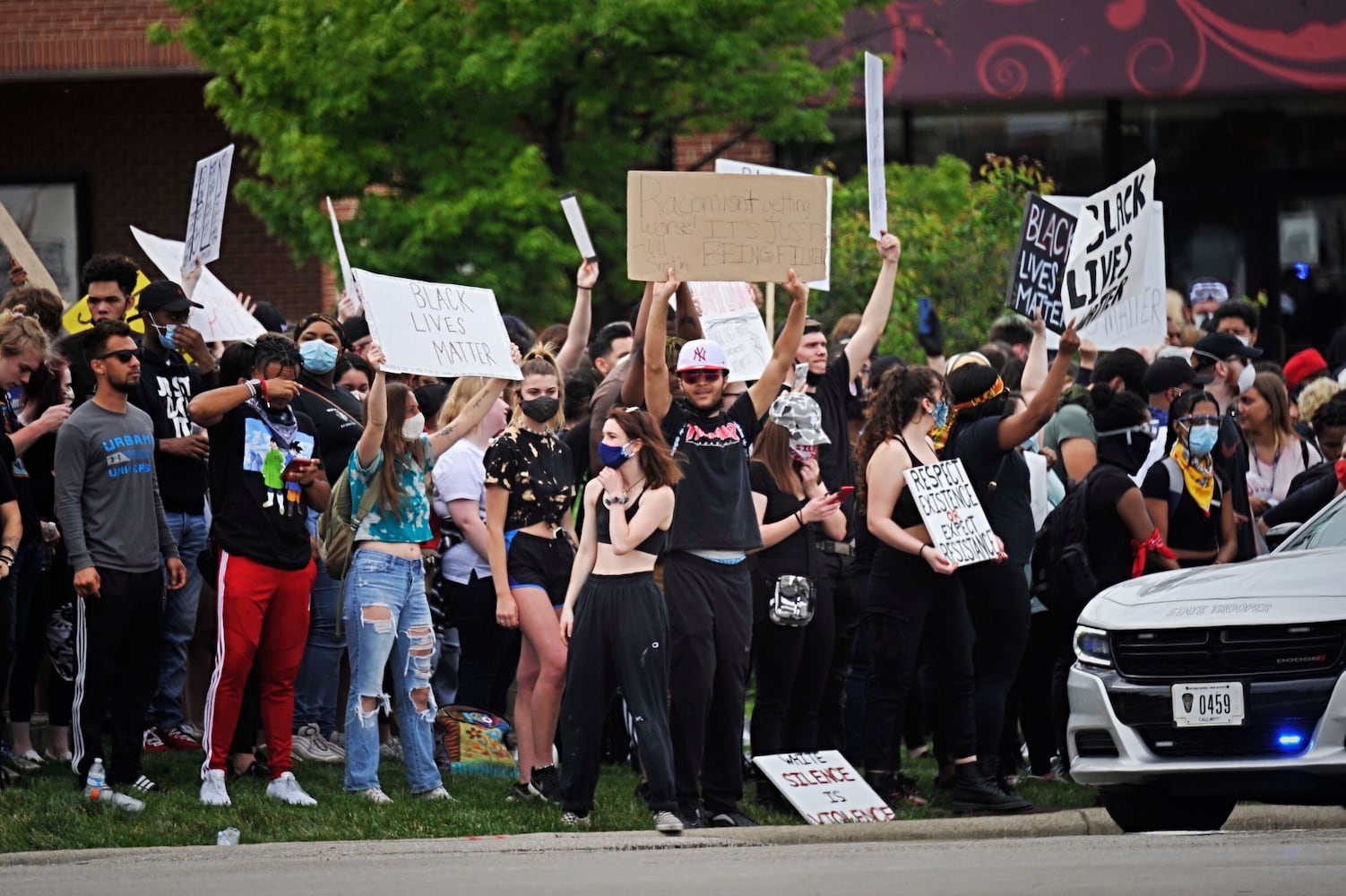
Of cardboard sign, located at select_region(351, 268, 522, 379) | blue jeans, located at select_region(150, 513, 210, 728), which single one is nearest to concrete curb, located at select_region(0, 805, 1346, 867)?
blue jeans, located at select_region(150, 513, 210, 728)

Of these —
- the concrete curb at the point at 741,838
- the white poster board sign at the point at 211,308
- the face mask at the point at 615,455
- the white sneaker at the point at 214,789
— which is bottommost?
the concrete curb at the point at 741,838

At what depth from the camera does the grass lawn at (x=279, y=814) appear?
8.77 meters

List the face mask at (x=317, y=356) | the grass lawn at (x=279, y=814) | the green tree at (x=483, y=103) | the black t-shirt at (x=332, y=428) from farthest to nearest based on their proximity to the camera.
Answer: the green tree at (x=483, y=103) < the face mask at (x=317, y=356) < the black t-shirt at (x=332, y=428) < the grass lawn at (x=279, y=814)

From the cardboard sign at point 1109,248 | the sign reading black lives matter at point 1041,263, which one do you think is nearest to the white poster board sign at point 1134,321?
the sign reading black lives matter at point 1041,263

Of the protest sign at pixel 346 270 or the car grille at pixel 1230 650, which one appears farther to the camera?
the protest sign at pixel 346 270

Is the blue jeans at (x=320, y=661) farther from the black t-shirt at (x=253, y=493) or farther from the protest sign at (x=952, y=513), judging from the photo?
the protest sign at (x=952, y=513)

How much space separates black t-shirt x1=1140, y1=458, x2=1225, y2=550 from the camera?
34.9ft

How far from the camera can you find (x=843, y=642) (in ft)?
36.0

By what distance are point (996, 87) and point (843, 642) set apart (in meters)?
12.4

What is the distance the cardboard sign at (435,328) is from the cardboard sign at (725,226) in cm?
80

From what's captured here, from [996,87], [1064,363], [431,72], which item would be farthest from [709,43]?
[1064,363]

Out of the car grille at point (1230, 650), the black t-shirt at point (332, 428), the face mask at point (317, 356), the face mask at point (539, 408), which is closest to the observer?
the car grille at point (1230, 650)

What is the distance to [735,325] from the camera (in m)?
10.5

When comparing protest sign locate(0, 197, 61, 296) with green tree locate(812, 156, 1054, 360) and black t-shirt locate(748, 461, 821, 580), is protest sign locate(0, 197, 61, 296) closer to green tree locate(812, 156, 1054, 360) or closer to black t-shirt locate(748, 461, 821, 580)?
black t-shirt locate(748, 461, 821, 580)
